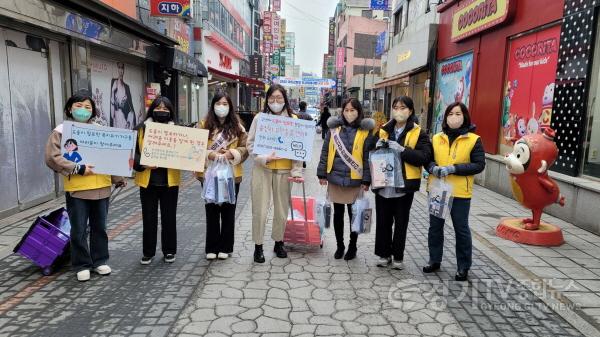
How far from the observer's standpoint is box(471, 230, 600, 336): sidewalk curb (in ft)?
11.6

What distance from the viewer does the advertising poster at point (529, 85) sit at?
7.89m

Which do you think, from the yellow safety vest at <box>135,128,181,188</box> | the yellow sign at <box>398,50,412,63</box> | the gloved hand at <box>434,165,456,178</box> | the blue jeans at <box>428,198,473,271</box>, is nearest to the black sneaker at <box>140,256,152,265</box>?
the yellow safety vest at <box>135,128,181,188</box>

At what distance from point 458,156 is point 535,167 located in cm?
178

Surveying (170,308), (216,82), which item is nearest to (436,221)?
(170,308)

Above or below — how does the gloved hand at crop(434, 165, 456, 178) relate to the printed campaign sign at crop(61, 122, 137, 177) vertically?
below

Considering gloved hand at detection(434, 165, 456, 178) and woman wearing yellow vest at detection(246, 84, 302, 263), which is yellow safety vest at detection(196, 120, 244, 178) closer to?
woman wearing yellow vest at detection(246, 84, 302, 263)

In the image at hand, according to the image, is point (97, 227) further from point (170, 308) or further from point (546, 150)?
point (546, 150)

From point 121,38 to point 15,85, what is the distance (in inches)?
115

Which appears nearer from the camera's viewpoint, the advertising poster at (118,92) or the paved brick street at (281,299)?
the paved brick street at (281,299)

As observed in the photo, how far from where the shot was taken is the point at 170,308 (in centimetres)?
366

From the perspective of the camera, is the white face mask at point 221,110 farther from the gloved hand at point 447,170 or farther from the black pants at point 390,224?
the gloved hand at point 447,170

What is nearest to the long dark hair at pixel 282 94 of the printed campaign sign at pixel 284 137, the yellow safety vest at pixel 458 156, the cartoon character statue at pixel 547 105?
the printed campaign sign at pixel 284 137

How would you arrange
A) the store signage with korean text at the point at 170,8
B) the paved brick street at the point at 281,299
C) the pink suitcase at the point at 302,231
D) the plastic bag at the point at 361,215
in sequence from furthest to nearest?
the store signage with korean text at the point at 170,8 < the pink suitcase at the point at 302,231 < the plastic bag at the point at 361,215 < the paved brick street at the point at 281,299

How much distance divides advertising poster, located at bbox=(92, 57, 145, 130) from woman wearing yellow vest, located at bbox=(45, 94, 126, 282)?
5079 mm
